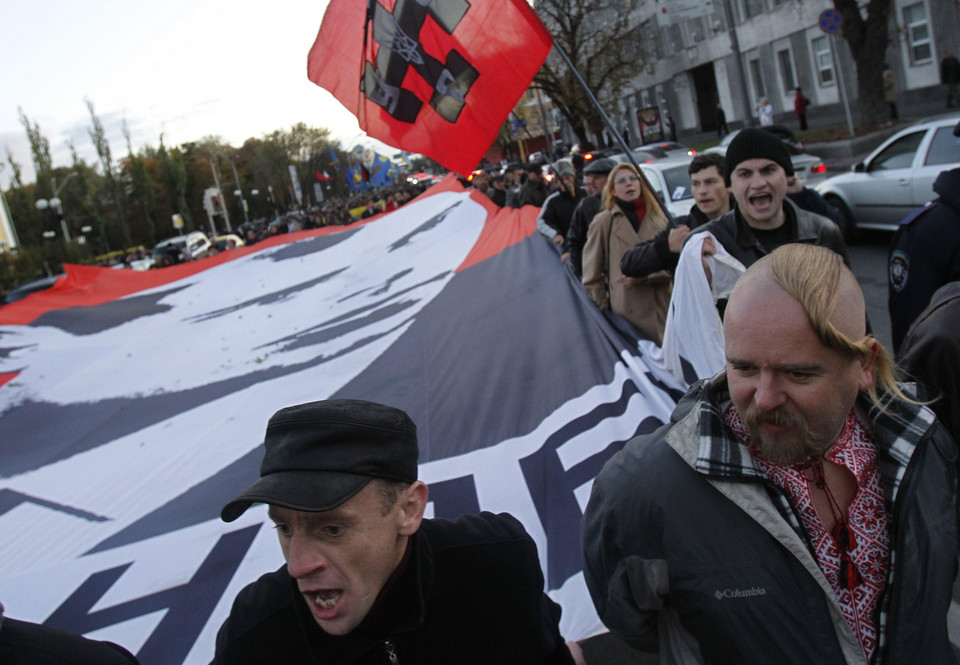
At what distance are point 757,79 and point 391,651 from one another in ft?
135

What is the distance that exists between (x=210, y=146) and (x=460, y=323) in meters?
100

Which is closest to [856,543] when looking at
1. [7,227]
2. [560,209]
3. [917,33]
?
[560,209]

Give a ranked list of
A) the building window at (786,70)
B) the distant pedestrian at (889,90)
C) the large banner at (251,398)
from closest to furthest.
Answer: the large banner at (251,398), the distant pedestrian at (889,90), the building window at (786,70)

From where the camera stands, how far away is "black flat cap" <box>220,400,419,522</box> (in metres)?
1.68

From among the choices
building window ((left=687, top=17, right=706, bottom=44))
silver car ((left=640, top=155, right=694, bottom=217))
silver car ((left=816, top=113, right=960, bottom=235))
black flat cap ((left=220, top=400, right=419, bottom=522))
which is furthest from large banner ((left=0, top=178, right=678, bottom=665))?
building window ((left=687, top=17, right=706, bottom=44))

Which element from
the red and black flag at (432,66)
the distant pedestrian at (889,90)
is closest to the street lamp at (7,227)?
the distant pedestrian at (889,90)

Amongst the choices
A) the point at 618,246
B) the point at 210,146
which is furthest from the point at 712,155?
the point at 210,146

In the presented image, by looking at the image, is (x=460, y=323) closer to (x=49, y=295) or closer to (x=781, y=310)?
(x=781, y=310)

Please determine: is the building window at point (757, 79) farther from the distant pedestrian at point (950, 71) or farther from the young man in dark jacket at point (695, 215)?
the young man in dark jacket at point (695, 215)

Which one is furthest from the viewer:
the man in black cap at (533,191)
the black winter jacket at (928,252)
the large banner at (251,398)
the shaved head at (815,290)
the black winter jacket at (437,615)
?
the man in black cap at (533,191)

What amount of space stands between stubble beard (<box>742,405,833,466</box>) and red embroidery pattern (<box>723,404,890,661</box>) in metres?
0.06

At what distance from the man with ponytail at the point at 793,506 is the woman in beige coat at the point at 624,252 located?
9.69 ft

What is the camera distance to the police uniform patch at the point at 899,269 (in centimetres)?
315

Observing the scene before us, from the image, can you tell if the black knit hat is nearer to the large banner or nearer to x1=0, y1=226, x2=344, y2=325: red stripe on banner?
the large banner
